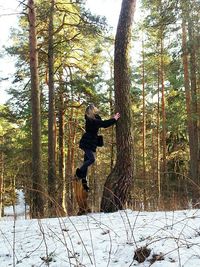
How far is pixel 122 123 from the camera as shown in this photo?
24.1ft

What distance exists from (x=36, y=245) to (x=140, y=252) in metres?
1.42

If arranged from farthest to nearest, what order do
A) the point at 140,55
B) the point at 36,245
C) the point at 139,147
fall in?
the point at 139,147 → the point at 140,55 → the point at 36,245

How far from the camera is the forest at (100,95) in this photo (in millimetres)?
7418

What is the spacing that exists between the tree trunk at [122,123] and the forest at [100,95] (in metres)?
0.02

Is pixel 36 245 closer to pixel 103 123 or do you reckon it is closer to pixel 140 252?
pixel 140 252

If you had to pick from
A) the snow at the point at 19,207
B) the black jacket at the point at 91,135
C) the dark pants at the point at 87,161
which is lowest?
the snow at the point at 19,207

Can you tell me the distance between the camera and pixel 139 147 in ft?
105

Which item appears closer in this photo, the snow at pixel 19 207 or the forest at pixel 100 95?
the snow at pixel 19 207

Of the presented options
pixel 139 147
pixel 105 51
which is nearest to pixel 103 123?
pixel 105 51

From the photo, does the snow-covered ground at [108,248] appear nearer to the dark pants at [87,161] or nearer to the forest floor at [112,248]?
the forest floor at [112,248]

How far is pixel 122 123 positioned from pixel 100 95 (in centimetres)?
1352

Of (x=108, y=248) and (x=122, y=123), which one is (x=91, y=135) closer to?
(x=122, y=123)

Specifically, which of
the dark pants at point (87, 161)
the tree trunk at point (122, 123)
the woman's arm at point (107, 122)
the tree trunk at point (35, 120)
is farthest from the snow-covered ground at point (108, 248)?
the tree trunk at point (35, 120)

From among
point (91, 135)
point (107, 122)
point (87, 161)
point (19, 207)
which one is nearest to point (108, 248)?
point (87, 161)
